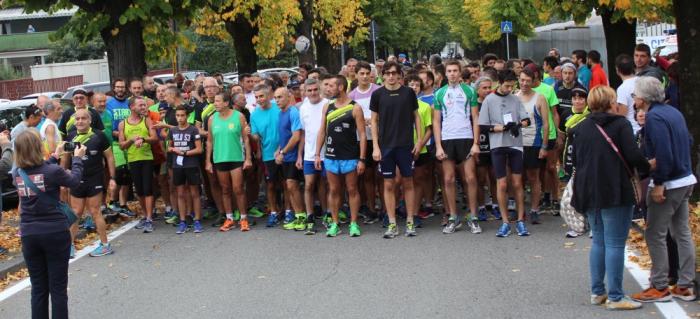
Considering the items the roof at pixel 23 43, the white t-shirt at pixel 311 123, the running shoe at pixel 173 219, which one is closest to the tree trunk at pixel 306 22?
the running shoe at pixel 173 219

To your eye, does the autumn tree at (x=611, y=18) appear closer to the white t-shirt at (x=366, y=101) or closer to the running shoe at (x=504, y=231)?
the white t-shirt at (x=366, y=101)

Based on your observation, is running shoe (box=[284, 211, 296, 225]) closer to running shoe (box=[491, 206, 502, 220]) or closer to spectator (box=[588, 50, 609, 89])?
running shoe (box=[491, 206, 502, 220])

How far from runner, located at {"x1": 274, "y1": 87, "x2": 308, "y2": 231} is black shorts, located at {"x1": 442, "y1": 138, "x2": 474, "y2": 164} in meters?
1.86

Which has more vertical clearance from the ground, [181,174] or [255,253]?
[181,174]

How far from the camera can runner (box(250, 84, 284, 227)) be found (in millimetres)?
11820

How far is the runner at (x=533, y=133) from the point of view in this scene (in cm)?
1100

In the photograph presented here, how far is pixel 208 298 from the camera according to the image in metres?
8.18

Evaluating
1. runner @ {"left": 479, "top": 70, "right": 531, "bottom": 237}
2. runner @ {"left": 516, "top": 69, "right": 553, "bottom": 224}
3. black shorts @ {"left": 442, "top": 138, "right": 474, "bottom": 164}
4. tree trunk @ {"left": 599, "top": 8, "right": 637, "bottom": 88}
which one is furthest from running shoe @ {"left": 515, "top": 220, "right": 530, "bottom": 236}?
tree trunk @ {"left": 599, "top": 8, "right": 637, "bottom": 88}

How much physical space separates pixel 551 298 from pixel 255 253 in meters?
3.68

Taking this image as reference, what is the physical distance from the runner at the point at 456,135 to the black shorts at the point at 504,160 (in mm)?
295

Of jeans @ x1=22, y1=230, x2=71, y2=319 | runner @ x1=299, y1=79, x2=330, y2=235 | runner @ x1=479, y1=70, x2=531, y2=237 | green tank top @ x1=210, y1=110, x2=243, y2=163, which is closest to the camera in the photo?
jeans @ x1=22, y1=230, x2=71, y2=319

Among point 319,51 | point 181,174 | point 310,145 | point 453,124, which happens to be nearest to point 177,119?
point 181,174

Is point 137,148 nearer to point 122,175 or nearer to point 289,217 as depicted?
point 122,175

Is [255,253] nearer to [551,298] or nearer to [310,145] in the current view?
[310,145]
